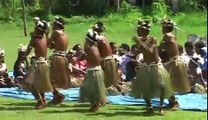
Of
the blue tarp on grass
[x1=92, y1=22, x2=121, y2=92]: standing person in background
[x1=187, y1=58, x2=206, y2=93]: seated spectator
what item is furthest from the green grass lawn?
[x1=187, y1=58, x2=206, y2=93]: seated spectator

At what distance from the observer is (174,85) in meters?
9.73

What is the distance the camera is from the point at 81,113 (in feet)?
31.6

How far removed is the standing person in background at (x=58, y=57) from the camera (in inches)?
399

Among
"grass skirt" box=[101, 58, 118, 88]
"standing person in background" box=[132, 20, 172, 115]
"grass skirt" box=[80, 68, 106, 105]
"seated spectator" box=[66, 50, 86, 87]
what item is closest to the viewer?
"standing person in background" box=[132, 20, 172, 115]

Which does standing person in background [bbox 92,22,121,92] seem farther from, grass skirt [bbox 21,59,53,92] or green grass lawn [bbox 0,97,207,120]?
grass skirt [bbox 21,59,53,92]

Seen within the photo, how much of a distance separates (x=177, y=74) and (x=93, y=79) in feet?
4.45

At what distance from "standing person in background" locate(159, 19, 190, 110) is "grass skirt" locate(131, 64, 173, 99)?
45 cm

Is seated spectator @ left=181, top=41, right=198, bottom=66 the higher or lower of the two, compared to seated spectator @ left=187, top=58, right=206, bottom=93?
higher

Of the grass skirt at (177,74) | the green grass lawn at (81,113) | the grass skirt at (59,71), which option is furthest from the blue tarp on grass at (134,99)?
the grass skirt at (59,71)

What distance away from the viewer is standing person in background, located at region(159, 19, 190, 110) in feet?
31.2

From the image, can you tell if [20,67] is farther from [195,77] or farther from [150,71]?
[150,71]

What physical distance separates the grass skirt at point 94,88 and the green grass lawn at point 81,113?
245mm

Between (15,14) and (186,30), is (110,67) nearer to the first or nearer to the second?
(186,30)

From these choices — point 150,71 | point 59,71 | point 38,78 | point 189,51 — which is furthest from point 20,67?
point 150,71
